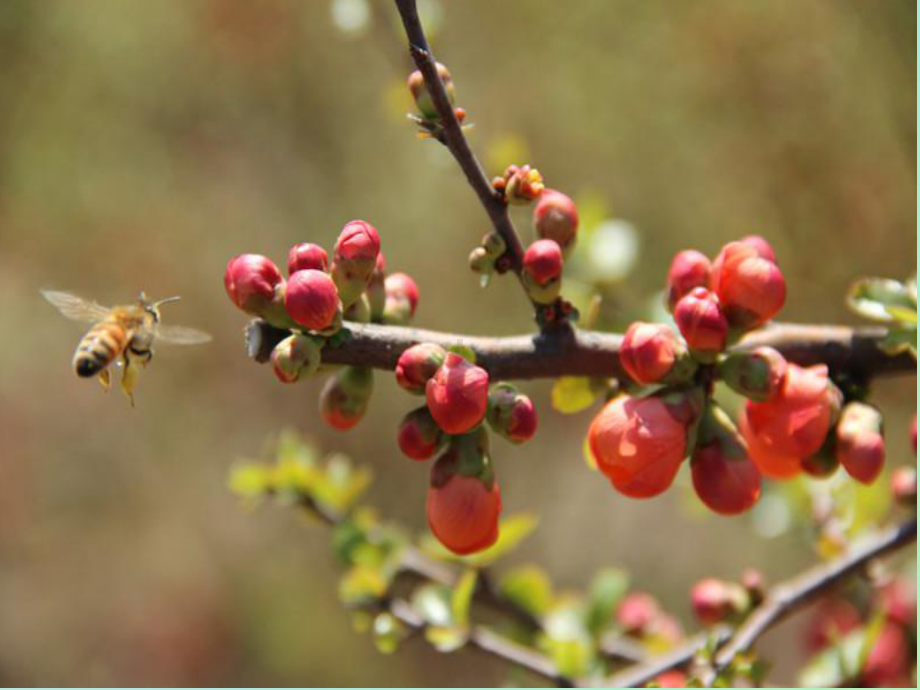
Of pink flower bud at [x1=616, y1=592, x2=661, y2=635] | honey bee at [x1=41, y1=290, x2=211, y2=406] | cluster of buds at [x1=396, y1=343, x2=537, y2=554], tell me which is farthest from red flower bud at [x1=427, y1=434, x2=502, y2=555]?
pink flower bud at [x1=616, y1=592, x2=661, y2=635]

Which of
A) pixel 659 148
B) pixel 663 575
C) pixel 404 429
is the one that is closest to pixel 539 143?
pixel 659 148

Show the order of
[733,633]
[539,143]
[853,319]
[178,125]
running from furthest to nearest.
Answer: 1. [178,125]
2. [539,143]
3. [853,319]
4. [733,633]

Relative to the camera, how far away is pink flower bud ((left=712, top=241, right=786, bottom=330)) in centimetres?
63

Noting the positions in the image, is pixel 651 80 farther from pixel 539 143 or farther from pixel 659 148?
pixel 539 143

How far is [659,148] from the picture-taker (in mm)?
2484

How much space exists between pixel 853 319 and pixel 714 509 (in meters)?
1.71

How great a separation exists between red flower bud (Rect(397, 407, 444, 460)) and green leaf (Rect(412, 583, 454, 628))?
1.38 feet

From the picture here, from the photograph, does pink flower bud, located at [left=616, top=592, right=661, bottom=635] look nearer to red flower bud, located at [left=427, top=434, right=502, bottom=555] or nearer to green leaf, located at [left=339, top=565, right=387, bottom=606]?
green leaf, located at [left=339, top=565, right=387, bottom=606]

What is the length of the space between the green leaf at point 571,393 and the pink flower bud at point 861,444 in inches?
7.4

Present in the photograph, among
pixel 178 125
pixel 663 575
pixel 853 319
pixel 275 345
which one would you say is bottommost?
pixel 275 345

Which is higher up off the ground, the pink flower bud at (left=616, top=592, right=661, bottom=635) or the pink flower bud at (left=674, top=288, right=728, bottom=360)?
the pink flower bud at (left=674, top=288, right=728, bottom=360)

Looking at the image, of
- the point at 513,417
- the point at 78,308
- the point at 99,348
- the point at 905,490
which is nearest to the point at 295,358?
the point at 513,417

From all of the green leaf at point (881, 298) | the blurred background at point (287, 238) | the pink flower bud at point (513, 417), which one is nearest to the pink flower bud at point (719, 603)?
the green leaf at point (881, 298)

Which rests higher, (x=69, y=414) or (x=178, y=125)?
(x=178, y=125)
